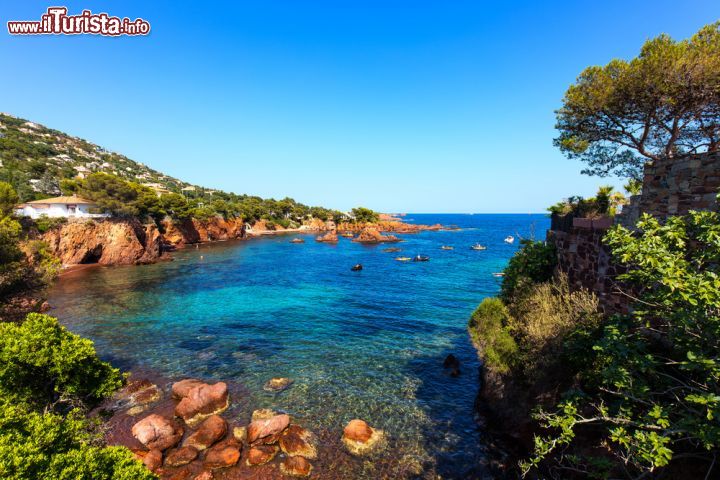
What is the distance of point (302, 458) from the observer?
1123 centimetres

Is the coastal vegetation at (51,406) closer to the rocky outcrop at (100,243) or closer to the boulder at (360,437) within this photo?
the boulder at (360,437)

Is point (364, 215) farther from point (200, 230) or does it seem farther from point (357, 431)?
point (357, 431)

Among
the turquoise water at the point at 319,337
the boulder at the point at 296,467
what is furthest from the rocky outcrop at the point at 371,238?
the boulder at the point at 296,467

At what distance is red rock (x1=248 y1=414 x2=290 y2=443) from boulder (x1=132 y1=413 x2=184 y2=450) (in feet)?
9.76

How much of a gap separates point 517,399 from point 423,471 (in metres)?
5.08

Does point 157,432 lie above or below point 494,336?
below

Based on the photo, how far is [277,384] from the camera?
637 inches

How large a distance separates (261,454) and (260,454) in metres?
0.04

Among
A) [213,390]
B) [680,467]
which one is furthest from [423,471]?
[213,390]

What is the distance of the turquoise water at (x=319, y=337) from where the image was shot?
13.7 meters

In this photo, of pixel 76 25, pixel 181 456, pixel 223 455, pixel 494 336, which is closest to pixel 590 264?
pixel 494 336

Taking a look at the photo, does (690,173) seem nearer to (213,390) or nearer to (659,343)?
(659,343)

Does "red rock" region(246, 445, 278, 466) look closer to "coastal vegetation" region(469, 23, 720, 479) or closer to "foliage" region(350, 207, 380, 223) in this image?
"coastal vegetation" region(469, 23, 720, 479)

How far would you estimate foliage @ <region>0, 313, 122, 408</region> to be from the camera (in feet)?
28.5
